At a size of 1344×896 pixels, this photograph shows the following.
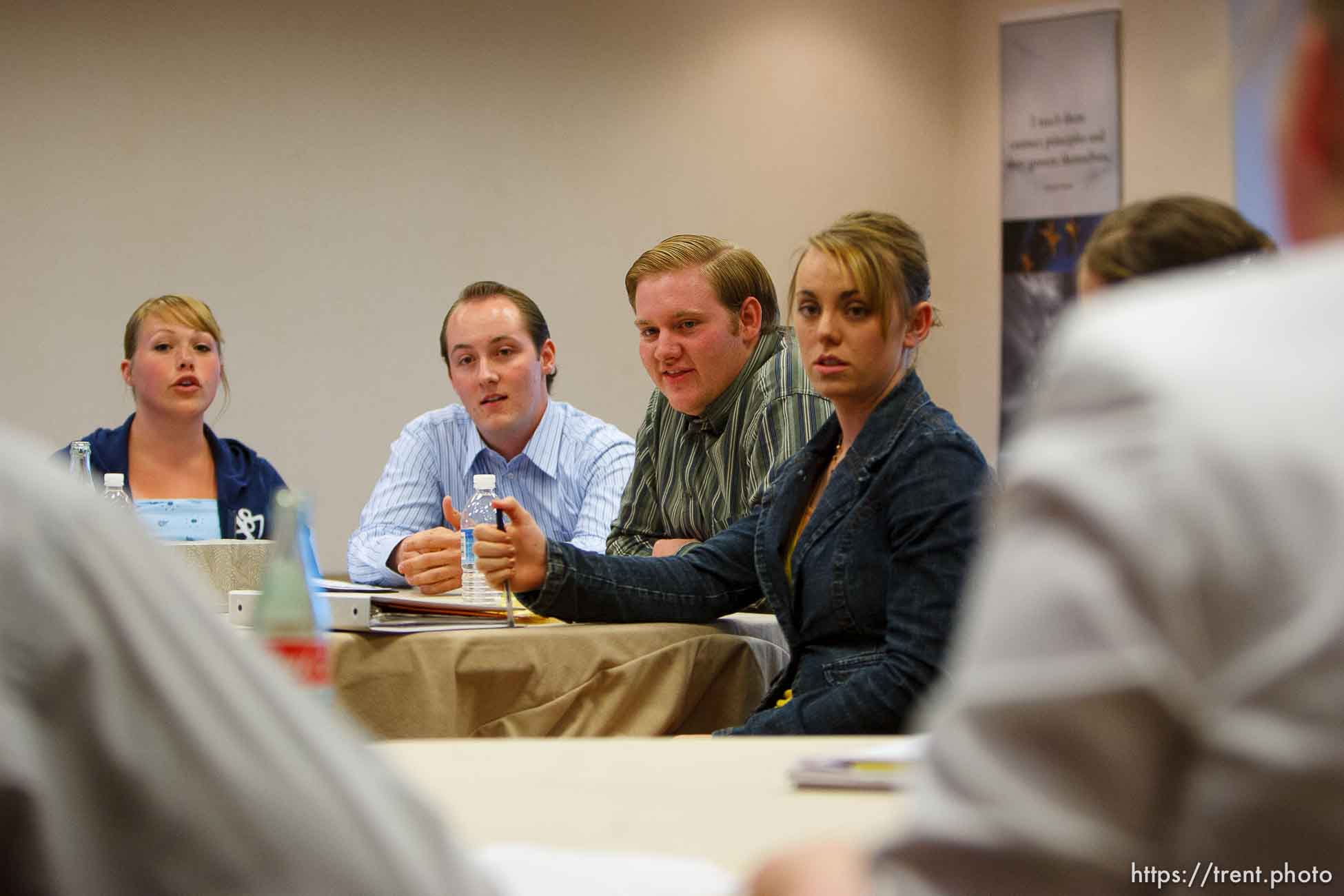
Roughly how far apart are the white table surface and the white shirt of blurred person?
41cm

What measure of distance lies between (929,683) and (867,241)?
70 centimetres

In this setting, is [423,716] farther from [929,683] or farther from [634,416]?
[634,416]

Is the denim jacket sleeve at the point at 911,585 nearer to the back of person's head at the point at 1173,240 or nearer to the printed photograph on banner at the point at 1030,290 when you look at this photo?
the back of person's head at the point at 1173,240

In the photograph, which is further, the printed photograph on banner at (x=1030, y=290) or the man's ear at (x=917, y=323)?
the printed photograph on banner at (x=1030, y=290)

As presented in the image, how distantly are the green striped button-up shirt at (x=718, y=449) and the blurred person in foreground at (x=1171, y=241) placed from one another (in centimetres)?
121

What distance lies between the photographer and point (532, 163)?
20.0 feet

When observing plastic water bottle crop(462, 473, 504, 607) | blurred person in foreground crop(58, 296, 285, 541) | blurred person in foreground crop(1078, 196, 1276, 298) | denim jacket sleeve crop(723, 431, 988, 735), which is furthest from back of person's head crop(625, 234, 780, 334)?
blurred person in foreground crop(1078, 196, 1276, 298)

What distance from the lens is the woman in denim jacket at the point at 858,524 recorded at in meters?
1.99

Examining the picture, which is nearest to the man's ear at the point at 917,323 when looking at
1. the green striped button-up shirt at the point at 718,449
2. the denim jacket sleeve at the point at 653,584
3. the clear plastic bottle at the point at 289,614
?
the denim jacket sleeve at the point at 653,584

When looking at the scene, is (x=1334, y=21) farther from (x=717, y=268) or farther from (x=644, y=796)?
(x=717, y=268)

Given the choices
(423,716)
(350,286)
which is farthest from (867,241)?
(350,286)

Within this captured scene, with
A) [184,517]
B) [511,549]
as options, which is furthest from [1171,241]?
[184,517]

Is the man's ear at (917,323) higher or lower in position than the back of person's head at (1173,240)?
lower

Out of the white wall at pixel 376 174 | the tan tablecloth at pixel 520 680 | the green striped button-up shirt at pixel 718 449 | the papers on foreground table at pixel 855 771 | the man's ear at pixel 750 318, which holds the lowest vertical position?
the tan tablecloth at pixel 520 680
